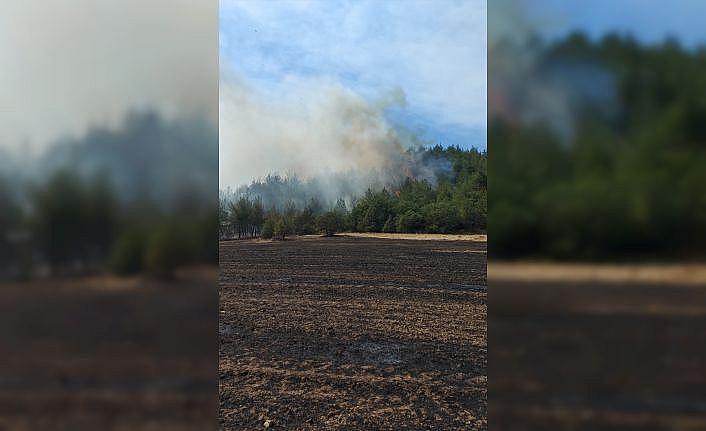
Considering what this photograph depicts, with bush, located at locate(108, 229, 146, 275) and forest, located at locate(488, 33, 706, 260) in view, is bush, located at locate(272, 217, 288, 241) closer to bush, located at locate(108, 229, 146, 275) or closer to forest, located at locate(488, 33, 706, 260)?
bush, located at locate(108, 229, 146, 275)

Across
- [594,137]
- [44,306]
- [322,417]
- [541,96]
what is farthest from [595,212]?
[322,417]

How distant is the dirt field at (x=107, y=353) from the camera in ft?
4.36

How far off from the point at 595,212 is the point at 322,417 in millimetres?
4443

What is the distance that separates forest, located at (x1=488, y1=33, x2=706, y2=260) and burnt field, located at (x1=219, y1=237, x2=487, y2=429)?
4039 mm

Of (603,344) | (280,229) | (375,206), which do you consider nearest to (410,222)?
(375,206)

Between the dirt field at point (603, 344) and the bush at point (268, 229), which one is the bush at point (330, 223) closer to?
the bush at point (268, 229)

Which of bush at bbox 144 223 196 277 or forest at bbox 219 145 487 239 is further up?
forest at bbox 219 145 487 239

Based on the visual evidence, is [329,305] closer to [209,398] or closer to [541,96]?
[209,398]

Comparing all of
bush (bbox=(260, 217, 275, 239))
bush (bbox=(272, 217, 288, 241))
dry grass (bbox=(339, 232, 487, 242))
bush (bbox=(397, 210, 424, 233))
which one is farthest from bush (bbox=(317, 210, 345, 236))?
bush (bbox=(397, 210, 424, 233))

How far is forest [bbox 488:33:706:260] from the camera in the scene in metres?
0.94

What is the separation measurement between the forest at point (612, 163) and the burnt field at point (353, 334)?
13.3 feet

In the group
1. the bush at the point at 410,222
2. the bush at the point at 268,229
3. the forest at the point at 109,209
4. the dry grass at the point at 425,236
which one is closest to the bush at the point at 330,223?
the dry grass at the point at 425,236

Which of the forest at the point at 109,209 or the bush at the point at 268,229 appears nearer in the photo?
the forest at the point at 109,209

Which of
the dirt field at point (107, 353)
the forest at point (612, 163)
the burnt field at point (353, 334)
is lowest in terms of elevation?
the burnt field at point (353, 334)
